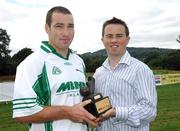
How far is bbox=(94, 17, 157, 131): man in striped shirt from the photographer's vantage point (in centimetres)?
430

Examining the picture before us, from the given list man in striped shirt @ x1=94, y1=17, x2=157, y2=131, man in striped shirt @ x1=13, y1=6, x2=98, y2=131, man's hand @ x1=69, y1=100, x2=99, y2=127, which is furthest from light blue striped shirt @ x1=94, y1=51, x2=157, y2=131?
man's hand @ x1=69, y1=100, x2=99, y2=127

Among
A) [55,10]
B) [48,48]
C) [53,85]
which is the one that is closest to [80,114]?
[53,85]

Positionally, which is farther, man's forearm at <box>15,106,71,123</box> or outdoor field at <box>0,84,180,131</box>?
outdoor field at <box>0,84,180,131</box>

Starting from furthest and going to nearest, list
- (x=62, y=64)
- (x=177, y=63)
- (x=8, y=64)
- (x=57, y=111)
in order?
1. (x=177, y=63)
2. (x=8, y=64)
3. (x=62, y=64)
4. (x=57, y=111)

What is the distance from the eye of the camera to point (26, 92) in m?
3.80

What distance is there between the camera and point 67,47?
13.6 ft

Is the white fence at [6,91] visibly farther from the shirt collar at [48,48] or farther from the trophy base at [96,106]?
the trophy base at [96,106]

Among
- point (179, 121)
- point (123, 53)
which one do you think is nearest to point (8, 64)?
point (179, 121)

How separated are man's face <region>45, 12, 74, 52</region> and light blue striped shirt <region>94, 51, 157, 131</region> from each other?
712 millimetres

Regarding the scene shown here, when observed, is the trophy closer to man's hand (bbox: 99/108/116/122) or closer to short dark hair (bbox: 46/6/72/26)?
man's hand (bbox: 99/108/116/122)

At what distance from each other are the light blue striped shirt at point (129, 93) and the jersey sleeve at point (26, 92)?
0.86 m

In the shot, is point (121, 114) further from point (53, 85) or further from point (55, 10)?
point (55, 10)

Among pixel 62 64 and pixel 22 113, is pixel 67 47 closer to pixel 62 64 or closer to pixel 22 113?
pixel 62 64

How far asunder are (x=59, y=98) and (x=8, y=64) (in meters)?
49.5
